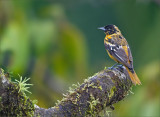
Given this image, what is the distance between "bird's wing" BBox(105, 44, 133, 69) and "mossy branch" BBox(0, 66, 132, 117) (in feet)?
3.91

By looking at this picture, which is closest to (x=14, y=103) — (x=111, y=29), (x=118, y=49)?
(x=118, y=49)

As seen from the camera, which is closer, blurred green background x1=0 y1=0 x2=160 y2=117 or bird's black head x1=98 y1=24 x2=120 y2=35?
bird's black head x1=98 y1=24 x2=120 y2=35

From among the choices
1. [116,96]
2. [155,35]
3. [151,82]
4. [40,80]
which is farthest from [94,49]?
[116,96]

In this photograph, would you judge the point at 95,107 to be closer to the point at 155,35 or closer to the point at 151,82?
the point at 151,82

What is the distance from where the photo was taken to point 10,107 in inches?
144

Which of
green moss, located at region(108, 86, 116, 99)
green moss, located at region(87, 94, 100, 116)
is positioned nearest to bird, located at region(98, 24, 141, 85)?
green moss, located at region(108, 86, 116, 99)

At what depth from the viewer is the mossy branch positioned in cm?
365

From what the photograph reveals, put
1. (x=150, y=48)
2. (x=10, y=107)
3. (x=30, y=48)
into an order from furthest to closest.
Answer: (x=150, y=48)
(x=30, y=48)
(x=10, y=107)

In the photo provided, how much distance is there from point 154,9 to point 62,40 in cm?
489

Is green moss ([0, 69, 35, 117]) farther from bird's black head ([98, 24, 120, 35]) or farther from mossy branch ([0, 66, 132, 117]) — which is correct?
bird's black head ([98, 24, 120, 35])

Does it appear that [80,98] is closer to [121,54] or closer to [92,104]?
[92,104]

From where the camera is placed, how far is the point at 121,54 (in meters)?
6.42

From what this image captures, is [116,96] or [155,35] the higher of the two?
[155,35]

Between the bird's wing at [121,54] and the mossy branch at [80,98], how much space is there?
119cm
